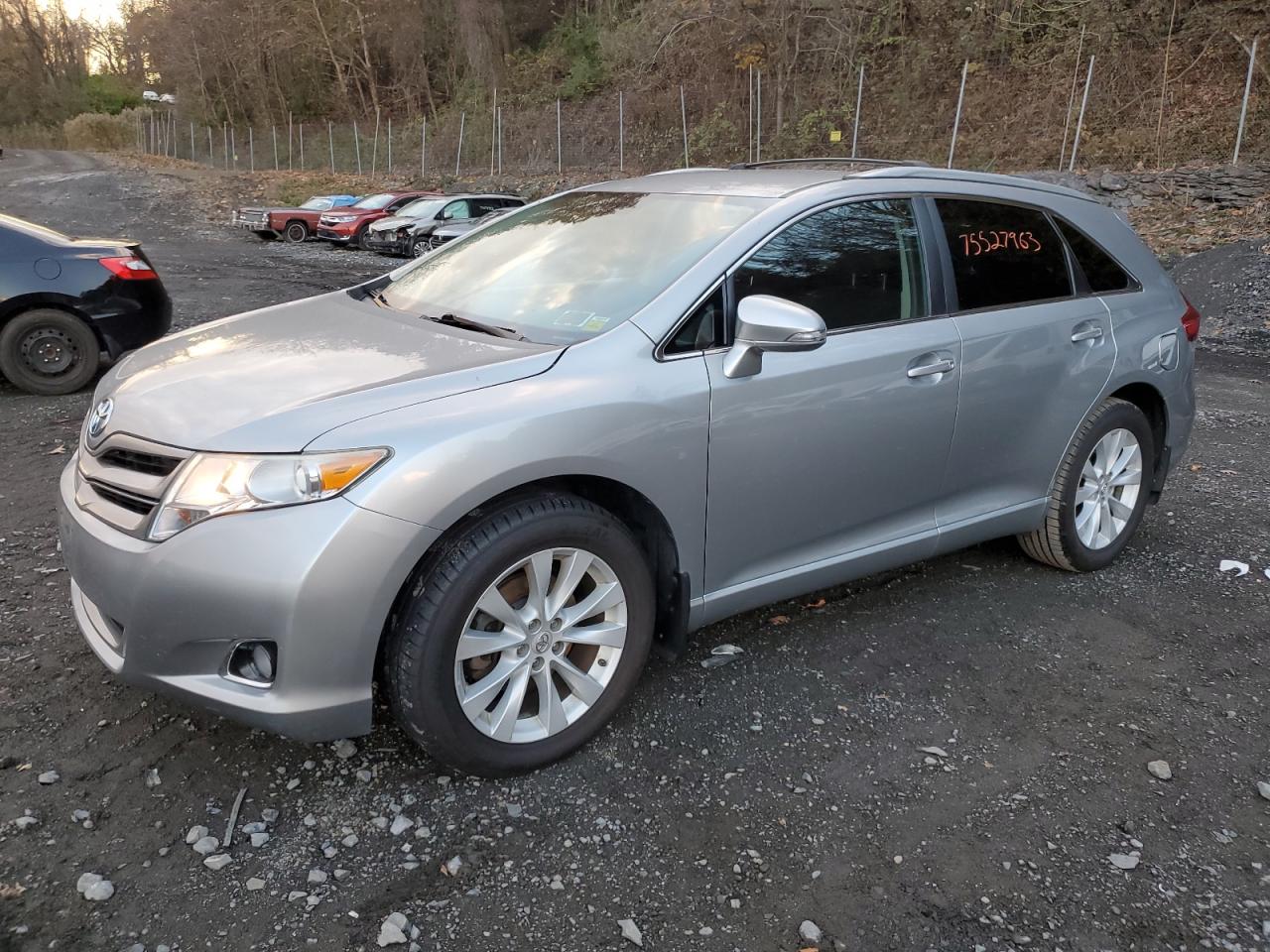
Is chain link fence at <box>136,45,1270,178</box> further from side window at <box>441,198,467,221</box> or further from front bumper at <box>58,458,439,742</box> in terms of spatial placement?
front bumper at <box>58,458,439,742</box>

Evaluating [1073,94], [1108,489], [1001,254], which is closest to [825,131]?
[1073,94]

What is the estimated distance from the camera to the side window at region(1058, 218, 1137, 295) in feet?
13.2

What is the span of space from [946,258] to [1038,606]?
1.51 m

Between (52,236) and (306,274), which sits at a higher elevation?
(52,236)

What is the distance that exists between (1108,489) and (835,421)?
185cm

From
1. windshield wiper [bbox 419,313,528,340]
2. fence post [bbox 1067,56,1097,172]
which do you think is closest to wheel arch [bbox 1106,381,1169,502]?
windshield wiper [bbox 419,313,528,340]

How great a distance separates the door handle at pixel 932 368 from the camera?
3.32m

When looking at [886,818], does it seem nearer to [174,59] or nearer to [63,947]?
[63,947]

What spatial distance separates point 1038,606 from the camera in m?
3.95

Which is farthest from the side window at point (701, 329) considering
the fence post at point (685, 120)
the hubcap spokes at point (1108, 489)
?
the fence post at point (685, 120)

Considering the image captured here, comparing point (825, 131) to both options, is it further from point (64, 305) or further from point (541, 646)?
point (541, 646)

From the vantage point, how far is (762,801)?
8.80ft

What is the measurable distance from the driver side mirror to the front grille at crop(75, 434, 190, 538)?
158 cm

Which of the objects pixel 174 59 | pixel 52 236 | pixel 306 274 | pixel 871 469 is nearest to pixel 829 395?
pixel 871 469
